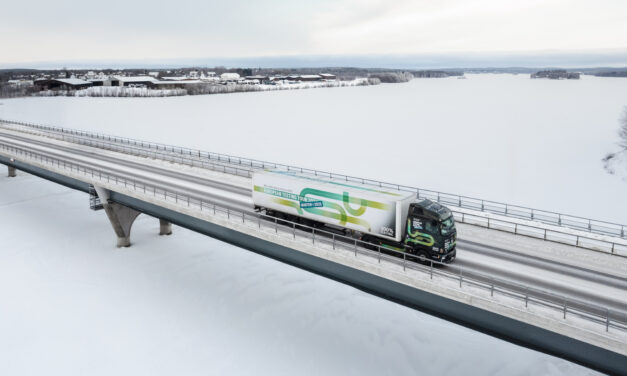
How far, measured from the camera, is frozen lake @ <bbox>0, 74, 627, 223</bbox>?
61219mm

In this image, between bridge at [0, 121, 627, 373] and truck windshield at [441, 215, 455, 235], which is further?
truck windshield at [441, 215, 455, 235]

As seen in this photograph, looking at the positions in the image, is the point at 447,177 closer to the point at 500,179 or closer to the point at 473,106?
the point at 500,179

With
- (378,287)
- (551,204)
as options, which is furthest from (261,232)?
(551,204)

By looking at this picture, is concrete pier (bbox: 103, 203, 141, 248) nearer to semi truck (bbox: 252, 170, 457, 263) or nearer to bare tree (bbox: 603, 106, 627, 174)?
semi truck (bbox: 252, 170, 457, 263)

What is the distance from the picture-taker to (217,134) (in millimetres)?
97812

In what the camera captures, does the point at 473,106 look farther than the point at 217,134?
Yes

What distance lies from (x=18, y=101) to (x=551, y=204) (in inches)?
7286

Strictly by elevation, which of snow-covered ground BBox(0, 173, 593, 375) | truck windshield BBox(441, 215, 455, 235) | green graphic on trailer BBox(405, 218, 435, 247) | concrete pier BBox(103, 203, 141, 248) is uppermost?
truck windshield BBox(441, 215, 455, 235)

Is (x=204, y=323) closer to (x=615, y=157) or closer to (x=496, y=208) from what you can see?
(x=496, y=208)

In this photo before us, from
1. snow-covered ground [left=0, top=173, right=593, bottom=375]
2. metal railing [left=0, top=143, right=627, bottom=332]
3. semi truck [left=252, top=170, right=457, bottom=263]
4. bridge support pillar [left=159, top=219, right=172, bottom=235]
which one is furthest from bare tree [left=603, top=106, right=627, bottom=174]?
bridge support pillar [left=159, top=219, right=172, bottom=235]

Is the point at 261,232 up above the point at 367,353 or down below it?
above

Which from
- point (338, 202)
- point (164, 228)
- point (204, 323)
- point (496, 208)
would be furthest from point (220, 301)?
point (496, 208)

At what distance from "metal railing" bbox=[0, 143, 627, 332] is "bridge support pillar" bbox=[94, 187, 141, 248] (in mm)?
1912

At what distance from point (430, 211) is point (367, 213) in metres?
3.11
